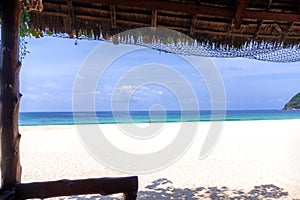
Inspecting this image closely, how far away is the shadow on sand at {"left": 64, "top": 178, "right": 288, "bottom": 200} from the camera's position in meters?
3.21

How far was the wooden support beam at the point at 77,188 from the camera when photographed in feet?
4.91

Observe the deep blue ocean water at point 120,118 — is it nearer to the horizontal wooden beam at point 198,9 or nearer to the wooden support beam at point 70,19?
the wooden support beam at point 70,19

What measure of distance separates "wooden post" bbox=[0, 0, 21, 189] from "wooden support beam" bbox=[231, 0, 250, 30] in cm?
155

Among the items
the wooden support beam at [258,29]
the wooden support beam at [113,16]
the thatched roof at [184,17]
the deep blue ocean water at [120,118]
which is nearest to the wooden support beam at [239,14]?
the thatched roof at [184,17]

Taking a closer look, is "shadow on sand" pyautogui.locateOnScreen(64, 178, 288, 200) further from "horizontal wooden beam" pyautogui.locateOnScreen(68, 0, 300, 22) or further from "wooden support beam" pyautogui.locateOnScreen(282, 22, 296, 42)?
"horizontal wooden beam" pyautogui.locateOnScreen(68, 0, 300, 22)

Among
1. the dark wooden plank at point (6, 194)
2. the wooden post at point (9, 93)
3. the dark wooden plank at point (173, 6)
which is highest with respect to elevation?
the dark wooden plank at point (173, 6)

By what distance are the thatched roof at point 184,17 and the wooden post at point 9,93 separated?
600 millimetres

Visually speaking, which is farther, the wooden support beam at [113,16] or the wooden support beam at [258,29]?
the wooden support beam at [258,29]

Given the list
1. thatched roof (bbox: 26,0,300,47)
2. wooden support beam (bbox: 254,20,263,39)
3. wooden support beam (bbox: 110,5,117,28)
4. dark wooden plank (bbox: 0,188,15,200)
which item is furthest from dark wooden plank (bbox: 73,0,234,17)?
dark wooden plank (bbox: 0,188,15,200)

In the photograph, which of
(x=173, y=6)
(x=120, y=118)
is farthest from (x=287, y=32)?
(x=120, y=118)

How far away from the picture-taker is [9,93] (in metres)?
1.54

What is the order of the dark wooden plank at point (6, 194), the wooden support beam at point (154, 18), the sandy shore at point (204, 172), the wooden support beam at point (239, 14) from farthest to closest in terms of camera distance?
the sandy shore at point (204, 172)
the wooden support beam at point (154, 18)
the wooden support beam at point (239, 14)
the dark wooden plank at point (6, 194)

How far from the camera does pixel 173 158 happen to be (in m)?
5.79

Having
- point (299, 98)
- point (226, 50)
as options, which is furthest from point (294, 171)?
point (299, 98)
